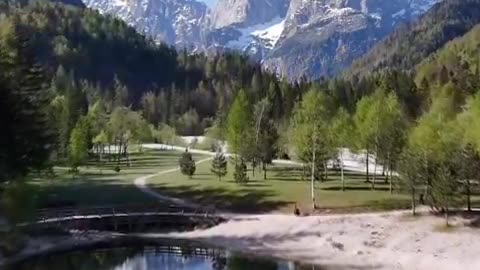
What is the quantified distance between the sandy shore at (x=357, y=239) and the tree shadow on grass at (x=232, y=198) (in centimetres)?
411

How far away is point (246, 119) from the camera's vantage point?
116 m

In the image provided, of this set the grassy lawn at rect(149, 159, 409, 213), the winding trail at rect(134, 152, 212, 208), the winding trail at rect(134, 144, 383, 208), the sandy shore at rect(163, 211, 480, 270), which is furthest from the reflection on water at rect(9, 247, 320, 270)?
the winding trail at rect(134, 144, 383, 208)

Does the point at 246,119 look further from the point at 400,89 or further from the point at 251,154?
the point at 400,89

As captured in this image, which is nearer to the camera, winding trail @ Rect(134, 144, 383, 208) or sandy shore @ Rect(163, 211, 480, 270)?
sandy shore @ Rect(163, 211, 480, 270)

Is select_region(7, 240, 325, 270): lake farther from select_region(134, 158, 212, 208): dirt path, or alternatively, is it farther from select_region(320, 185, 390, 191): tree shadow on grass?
select_region(320, 185, 390, 191): tree shadow on grass

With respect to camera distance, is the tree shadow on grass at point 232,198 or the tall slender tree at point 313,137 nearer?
the tree shadow on grass at point 232,198

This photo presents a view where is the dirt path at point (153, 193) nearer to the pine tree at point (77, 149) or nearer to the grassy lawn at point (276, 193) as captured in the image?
the grassy lawn at point (276, 193)

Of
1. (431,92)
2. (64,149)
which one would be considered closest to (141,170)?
(64,149)

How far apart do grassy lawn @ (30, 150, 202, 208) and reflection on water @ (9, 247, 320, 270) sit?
644 inches

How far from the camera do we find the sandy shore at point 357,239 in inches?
2354

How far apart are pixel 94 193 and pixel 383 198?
34.3 meters

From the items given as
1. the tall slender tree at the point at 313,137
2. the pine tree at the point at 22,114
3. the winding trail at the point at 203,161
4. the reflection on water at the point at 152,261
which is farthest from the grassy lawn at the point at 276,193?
the pine tree at the point at 22,114

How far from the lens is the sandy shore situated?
59781 mm

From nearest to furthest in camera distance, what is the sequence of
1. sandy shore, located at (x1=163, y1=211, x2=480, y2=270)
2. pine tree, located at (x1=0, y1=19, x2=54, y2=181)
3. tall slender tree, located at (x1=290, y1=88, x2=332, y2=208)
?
pine tree, located at (x1=0, y1=19, x2=54, y2=181) < sandy shore, located at (x1=163, y1=211, x2=480, y2=270) < tall slender tree, located at (x1=290, y1=88, x2=332, y2=208)
